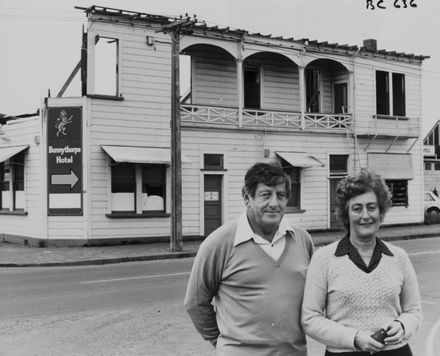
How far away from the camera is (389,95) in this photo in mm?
27859

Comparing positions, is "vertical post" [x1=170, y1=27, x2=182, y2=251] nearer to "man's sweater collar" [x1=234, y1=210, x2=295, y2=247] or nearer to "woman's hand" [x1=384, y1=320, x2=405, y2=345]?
"man's sweater collar" [x1=234, y1=210, x2=295, y2=247]

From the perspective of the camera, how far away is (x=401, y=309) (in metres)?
3.28

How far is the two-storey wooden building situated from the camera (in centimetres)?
2053

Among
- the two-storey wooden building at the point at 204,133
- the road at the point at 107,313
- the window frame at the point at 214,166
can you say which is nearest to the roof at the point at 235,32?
the two-storey wooden building at the point at 204,133

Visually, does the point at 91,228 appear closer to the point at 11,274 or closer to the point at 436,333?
the point at 11,274

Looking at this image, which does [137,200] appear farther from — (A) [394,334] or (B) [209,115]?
(A) [394,334]

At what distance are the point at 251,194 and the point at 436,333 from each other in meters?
5.64

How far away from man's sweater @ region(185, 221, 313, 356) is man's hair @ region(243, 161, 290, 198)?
0.23 meters

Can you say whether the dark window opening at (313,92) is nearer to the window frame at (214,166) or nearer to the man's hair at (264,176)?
the window frame at (214,166)

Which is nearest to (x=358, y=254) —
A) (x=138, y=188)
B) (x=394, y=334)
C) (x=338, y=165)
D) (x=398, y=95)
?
(x=394, y=334)

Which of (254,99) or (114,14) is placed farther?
(254,99)

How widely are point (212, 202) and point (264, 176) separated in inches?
770

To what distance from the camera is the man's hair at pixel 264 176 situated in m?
3.44

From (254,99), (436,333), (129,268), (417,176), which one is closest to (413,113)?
(417,176)
